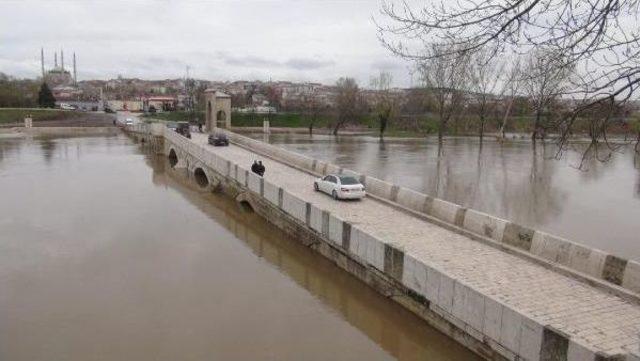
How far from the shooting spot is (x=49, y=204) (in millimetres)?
24859

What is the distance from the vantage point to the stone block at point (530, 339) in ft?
27.0

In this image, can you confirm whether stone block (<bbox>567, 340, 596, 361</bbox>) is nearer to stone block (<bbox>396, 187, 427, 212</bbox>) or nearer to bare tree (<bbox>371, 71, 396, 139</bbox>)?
stone block (<bbox>396, 187, 427, 212</bbox>)

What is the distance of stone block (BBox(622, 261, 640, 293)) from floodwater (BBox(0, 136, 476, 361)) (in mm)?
3438

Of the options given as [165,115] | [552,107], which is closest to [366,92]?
[165,115]

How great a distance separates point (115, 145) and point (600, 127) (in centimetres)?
5539

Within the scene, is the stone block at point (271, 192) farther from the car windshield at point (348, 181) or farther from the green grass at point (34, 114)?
the green grass at point (34, 114)

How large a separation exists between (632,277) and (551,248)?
77.5 inches

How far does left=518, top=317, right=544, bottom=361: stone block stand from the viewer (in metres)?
8.23

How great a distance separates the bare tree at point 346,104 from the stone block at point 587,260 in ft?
217

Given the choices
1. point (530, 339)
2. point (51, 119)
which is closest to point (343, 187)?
point (530, 339)

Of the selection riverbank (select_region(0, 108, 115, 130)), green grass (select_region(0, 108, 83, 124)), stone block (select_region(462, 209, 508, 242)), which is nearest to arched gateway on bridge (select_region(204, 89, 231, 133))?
riverbank (select_region(0, 108, 115, 130))

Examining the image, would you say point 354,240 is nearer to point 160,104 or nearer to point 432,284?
point 432,284

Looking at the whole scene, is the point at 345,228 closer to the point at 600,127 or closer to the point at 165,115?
the point at 600,127

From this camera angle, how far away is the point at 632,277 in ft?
34.5
